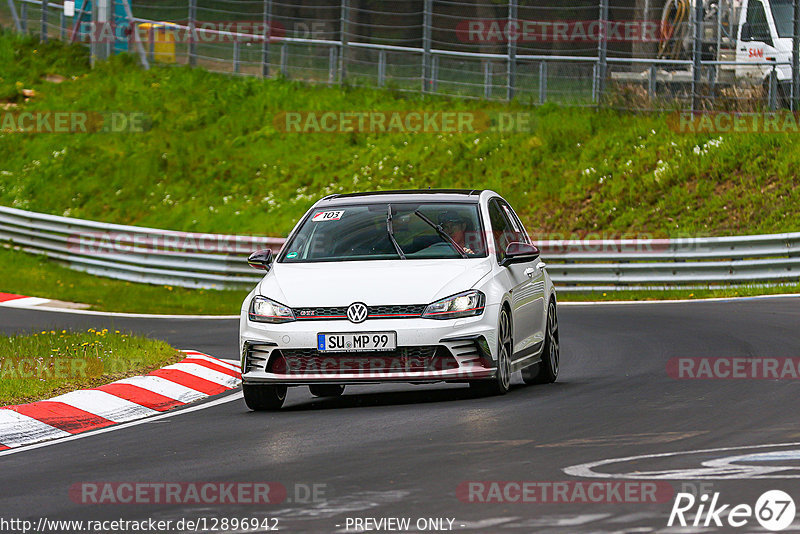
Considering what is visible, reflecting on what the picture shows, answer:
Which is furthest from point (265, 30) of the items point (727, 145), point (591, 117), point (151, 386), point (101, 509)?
point (101, 509)

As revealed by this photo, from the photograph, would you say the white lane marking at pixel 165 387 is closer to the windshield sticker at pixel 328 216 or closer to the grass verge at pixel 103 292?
the windshield sticker at pixel 328 216

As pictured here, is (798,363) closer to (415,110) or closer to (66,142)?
(415,110)

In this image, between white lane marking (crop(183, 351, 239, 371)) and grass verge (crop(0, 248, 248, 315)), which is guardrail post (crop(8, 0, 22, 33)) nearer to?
grass verge (crop(0, 248, 248, 315))

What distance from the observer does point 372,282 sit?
10.6m

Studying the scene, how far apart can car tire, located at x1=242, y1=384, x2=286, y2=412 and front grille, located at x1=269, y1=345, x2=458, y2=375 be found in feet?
1.27

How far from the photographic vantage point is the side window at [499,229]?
11602 millimetres

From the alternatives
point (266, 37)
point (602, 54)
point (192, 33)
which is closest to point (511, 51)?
point (602, 54)

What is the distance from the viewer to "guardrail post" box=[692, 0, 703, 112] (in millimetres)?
28984

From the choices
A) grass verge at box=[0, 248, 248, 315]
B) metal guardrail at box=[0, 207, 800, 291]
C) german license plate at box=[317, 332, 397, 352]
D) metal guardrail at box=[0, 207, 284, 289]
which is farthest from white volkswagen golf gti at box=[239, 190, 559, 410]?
metal guardrail at box=[0, 207, 284, 289]

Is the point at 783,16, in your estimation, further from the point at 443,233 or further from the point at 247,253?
the point at 443,233

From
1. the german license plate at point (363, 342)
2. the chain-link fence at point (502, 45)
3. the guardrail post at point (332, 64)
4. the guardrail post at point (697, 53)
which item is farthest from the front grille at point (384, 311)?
the guardrail post at point (332, 64)

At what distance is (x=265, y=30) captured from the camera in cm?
3594

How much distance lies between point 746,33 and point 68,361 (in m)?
21.2

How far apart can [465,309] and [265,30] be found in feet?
86.5
